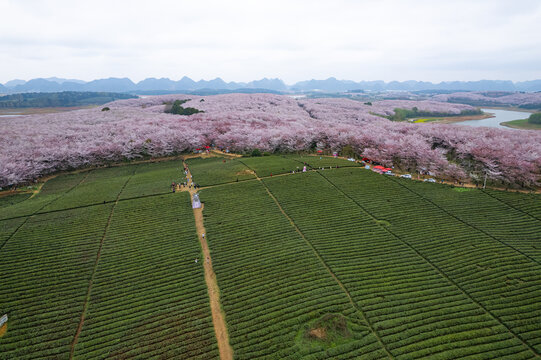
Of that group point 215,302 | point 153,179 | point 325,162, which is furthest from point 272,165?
point 215,302

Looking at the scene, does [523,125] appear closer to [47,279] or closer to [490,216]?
[490,216]

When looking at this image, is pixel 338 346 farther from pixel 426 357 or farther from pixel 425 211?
pixel 425 211

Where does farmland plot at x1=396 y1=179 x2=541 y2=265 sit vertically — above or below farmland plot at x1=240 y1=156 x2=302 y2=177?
below

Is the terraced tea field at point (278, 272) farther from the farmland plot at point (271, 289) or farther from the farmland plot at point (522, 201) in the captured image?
the farmland plot at point (522, 201)

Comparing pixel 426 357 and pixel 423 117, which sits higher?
pixel 423 117

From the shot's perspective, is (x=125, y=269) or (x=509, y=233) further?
(x=509, y=233)

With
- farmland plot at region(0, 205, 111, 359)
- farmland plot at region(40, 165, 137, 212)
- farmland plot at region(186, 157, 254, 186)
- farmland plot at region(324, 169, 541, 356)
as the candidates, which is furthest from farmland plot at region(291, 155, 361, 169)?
farmland plot at region(0, 205, 111, 359)

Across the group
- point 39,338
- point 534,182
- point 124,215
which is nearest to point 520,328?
point 534,182

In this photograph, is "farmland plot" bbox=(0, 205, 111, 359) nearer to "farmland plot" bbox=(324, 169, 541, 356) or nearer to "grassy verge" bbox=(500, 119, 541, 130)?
"farmland plot" bbox=(324, 169, 541, 356)
